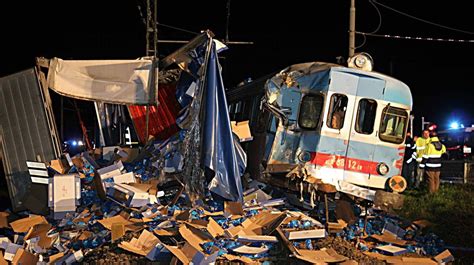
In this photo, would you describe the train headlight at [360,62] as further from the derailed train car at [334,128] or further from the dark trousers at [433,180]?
the dark trousers at [433,180]

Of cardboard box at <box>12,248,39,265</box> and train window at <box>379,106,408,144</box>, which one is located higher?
train window at <box>379,106,408,144</box>

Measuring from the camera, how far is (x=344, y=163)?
1039 cm

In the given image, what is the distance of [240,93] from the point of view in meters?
13.6

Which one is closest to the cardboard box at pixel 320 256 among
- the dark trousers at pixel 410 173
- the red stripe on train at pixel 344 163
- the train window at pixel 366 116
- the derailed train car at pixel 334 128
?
the derailed train car at pixel 334 128

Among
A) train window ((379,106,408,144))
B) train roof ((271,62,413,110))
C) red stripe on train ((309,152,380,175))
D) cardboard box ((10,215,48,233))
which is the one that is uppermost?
train roof ((271,62,413,110))

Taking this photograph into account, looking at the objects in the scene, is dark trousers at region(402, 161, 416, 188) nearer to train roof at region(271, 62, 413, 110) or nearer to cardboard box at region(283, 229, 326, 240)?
train roof at region(271, 62, 413, 110)

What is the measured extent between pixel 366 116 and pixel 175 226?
437cm

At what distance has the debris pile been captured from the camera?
318 inches

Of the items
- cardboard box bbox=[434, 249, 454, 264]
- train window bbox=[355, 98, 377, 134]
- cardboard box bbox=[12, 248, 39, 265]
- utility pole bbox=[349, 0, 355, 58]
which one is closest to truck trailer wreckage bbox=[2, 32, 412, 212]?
train window bbox=[355, 98, 377, 134]

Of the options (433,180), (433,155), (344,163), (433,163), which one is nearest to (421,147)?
(433,155)

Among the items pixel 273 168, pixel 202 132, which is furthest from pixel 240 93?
pixel 202 132

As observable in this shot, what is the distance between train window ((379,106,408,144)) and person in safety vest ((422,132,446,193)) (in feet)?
13.3

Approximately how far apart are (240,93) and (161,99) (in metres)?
2.17

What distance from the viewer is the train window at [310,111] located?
10398mm
